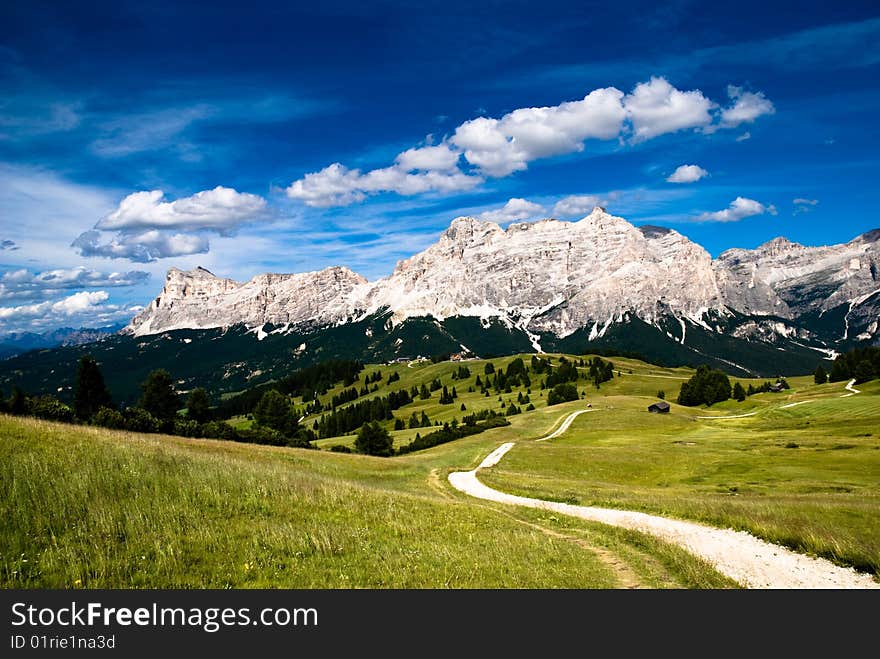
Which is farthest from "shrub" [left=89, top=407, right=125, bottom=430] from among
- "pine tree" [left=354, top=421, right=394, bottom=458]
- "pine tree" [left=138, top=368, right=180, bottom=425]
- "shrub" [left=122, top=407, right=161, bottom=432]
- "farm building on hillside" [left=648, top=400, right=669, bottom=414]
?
"farm building on hillside" [left=648, top=400, right=669, bottom=414]

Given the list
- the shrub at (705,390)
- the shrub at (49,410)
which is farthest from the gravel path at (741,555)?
the shrub at (705,390)

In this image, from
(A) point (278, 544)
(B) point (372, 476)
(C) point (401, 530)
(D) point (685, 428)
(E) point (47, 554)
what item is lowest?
(D) point (685, 428)

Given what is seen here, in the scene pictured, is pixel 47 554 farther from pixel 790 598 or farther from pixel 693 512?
pixel 693 512

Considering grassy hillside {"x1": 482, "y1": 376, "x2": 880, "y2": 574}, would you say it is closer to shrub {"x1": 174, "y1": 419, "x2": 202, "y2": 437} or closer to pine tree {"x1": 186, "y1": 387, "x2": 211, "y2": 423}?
shrub {"x1": 174, "y1": 419, "x2": 202, "y2": 437}

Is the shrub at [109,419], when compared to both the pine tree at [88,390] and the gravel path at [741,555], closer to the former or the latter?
the pine tree at [88,390]

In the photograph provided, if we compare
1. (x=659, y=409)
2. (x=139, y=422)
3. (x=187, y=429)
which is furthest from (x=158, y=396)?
(x=659, y=409)

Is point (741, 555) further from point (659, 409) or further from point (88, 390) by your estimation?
point (659, 409)

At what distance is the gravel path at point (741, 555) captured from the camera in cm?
1666

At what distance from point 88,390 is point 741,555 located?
90.9m

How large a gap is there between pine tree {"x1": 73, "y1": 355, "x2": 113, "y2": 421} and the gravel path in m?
78.5

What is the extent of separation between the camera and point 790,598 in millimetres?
11617

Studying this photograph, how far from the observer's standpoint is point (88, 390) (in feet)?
268

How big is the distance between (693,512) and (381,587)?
73.9 feet

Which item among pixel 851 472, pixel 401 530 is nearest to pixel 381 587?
pixel 401 530
